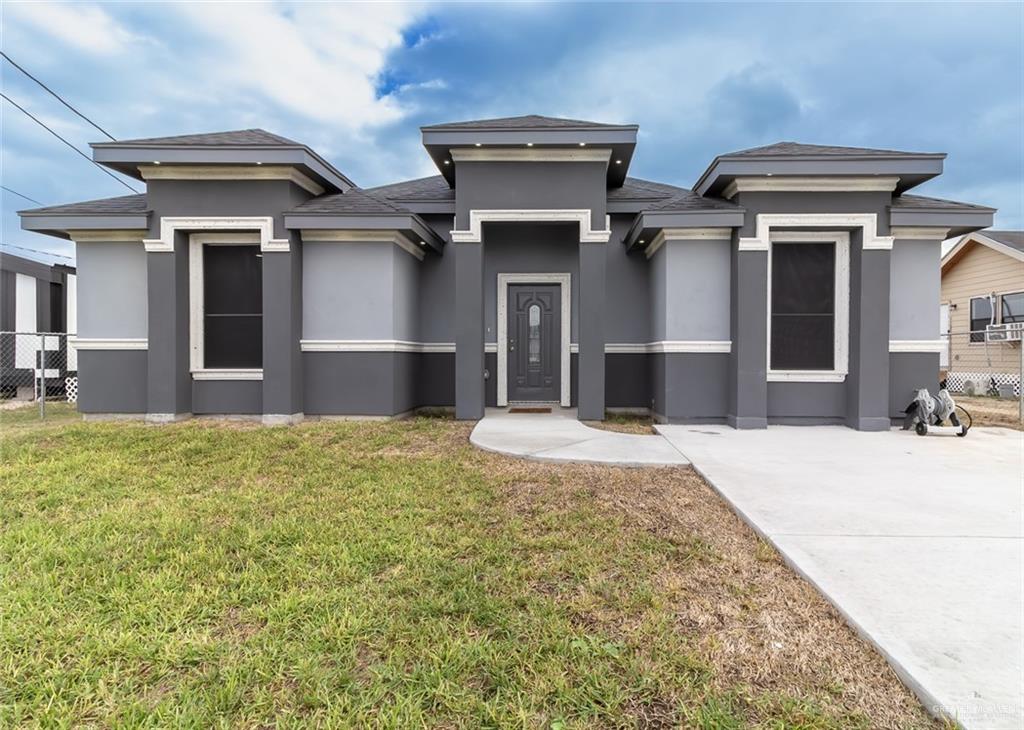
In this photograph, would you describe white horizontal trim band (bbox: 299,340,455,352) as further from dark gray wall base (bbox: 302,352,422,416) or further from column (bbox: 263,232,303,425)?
column (bbox: 263,232,303,425)

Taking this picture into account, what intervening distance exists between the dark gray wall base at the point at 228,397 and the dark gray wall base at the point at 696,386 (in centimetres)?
675

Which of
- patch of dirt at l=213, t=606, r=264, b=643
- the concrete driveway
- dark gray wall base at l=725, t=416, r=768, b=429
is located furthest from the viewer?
dark gray wall base at l=725, t=416, r=768, b=429

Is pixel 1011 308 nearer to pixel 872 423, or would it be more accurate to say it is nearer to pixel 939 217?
pixel 939 217

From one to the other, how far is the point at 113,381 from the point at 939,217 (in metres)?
13.4

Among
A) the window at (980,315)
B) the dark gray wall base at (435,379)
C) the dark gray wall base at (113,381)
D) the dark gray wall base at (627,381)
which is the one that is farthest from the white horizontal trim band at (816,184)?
the window at (980,315)

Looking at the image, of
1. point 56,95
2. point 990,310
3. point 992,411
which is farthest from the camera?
point 990,310

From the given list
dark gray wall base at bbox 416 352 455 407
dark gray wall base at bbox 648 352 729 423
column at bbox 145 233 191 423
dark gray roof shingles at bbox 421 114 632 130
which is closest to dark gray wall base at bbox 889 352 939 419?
dark gray wall base at bbox 648 352 729 423

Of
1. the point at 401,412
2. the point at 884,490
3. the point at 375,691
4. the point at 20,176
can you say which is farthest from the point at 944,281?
the point at 20,176

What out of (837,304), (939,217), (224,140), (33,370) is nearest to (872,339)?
(837,304)

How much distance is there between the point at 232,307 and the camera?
25.8 ft

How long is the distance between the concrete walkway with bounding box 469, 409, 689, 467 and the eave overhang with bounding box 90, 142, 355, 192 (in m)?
5.08

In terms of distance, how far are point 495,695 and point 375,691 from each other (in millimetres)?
449

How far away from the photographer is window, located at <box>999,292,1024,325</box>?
12.8 metres

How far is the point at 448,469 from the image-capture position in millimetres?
4801
